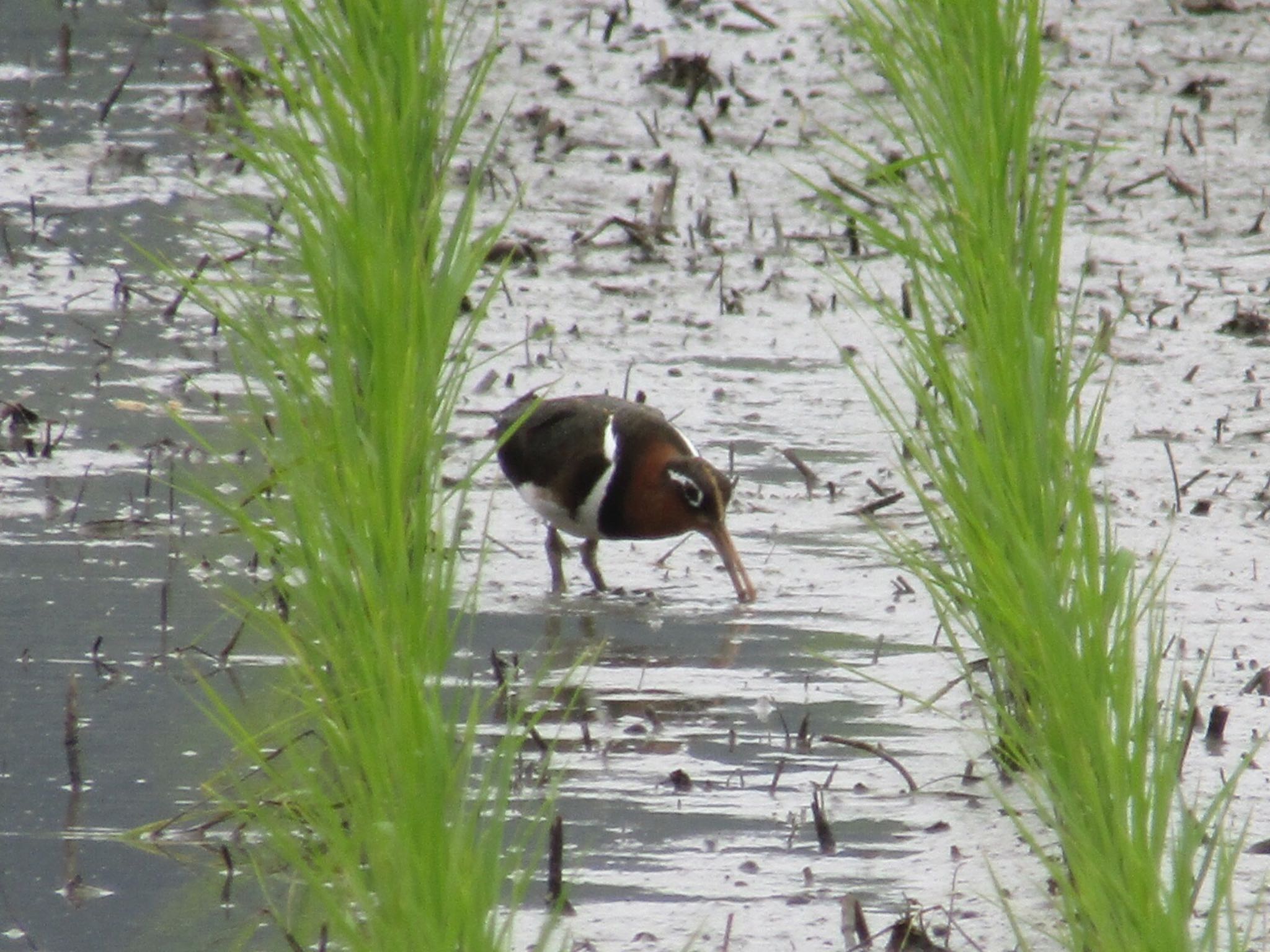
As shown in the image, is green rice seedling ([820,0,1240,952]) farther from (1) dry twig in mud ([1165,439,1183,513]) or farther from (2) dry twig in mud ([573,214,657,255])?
(2) dry twig in mud ([573,214,657,255])

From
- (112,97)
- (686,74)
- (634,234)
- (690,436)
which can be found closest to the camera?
(690,436)

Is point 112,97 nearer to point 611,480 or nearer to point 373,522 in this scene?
point 611,480

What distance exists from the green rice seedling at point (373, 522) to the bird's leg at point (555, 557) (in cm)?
140

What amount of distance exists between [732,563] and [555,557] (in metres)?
0.49

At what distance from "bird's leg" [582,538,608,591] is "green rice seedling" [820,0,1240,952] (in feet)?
4.97

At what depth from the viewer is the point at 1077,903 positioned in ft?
9.70

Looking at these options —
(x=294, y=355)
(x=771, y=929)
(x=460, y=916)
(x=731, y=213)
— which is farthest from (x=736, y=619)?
(x=731, y=213)

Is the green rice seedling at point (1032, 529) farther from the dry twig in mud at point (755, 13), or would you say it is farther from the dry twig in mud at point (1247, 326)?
the dry twig in mud at point (755, 13)

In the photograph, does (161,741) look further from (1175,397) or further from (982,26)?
(1175,397)

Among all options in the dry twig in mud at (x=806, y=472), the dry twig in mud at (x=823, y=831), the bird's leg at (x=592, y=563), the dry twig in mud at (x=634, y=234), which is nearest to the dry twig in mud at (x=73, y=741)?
the dry twig in mud at (x=823, y=831)

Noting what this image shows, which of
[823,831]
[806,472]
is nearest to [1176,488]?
[806,472]

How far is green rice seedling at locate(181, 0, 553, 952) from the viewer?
8.73ft

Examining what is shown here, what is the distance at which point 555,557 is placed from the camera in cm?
581

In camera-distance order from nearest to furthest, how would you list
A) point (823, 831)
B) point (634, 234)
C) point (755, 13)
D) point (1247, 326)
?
point (823, 831) → point (1247, 326) → point (634, 234) → point (755, 13)
